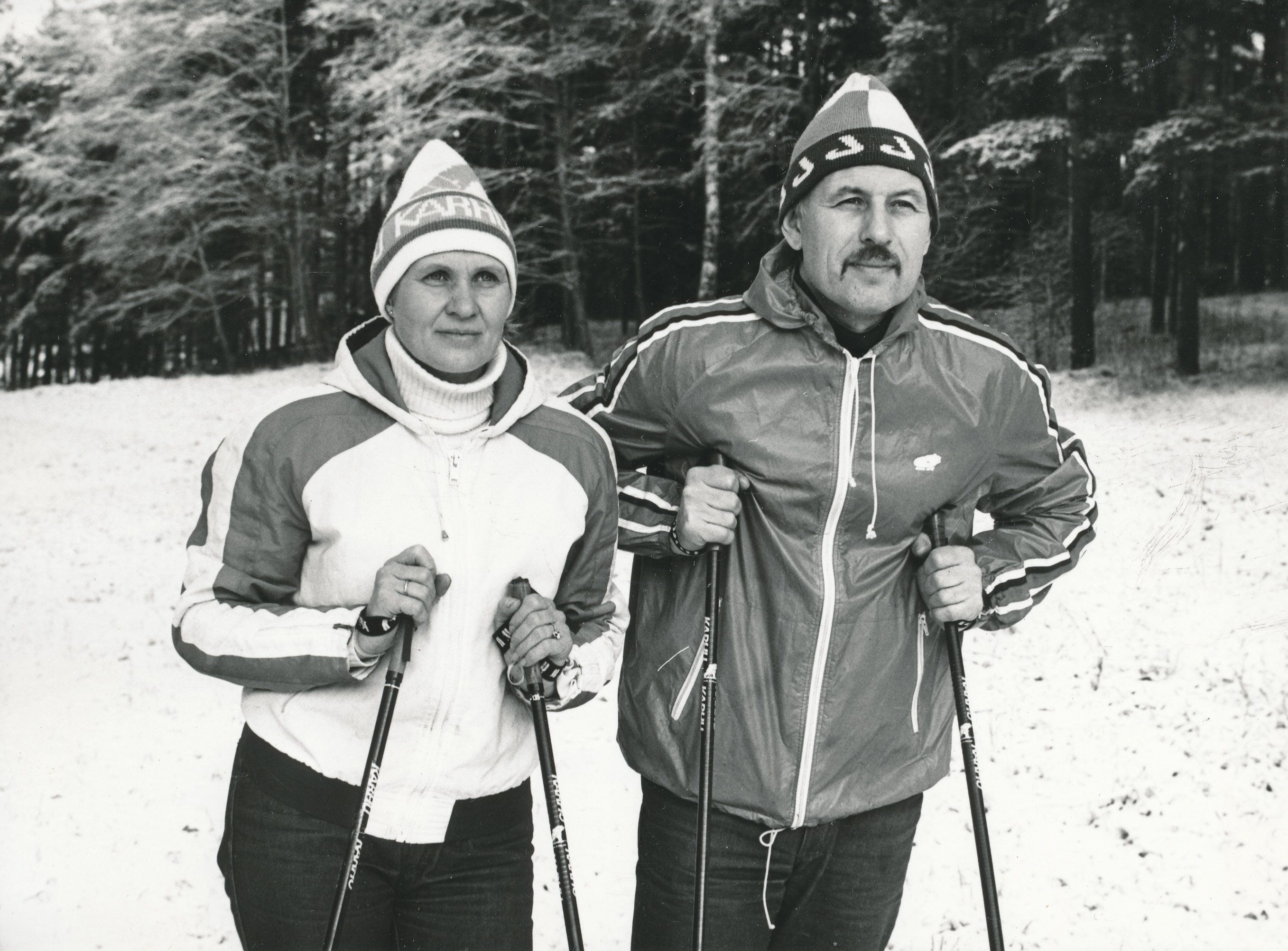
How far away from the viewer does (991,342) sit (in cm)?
252

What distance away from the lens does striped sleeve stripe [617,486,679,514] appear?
253 cm

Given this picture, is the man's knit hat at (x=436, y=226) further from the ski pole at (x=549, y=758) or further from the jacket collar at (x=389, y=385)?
the ski pole at (x=549, y=758)

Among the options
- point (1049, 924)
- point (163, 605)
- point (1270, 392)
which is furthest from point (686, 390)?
point (163, 605)

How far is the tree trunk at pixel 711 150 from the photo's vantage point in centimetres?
659

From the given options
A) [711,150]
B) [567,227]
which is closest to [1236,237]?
[711,150]

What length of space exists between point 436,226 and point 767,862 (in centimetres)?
149

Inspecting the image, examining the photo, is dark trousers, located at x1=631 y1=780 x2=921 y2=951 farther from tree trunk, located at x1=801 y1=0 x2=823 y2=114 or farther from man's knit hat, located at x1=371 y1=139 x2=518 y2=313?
tree trunk, located at x1=801 y1=0 x2=823 y2=114

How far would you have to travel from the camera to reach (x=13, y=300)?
19.2 ft

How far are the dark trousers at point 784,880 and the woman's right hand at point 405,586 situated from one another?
0.80m

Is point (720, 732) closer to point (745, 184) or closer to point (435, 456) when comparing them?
point (435, 456)

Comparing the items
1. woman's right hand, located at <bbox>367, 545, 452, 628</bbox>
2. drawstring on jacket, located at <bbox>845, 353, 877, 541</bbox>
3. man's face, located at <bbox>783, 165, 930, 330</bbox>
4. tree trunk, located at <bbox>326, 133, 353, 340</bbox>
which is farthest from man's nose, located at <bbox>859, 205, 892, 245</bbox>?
tree trunk, located at <bbox>326, 133, 353, 340</bbox>

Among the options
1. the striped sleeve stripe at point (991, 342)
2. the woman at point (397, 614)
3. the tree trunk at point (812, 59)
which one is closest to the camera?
the woman at point (397, 614)

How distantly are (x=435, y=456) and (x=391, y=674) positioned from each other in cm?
43

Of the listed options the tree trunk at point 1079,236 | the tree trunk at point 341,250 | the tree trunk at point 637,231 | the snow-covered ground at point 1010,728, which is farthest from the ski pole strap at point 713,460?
the tree trunk at point 637,231
